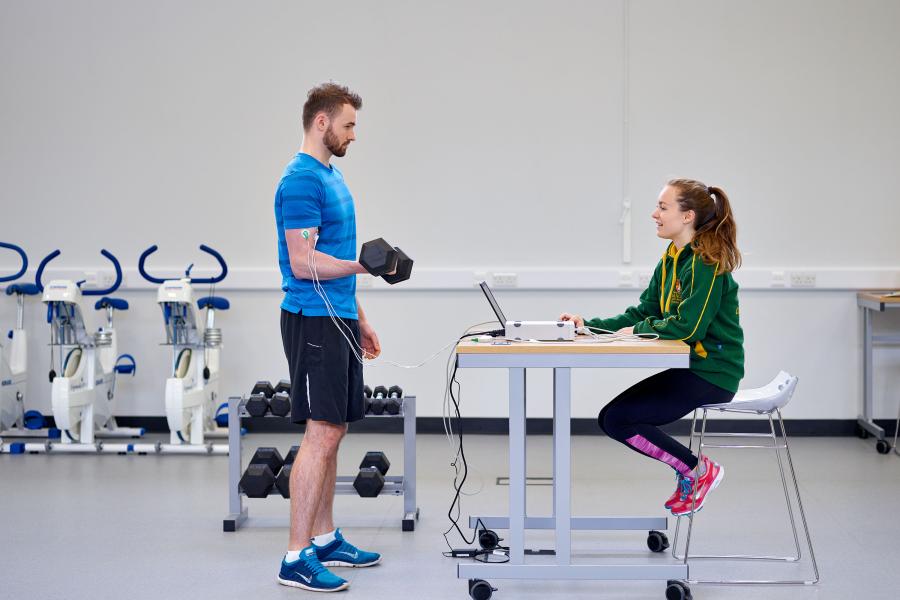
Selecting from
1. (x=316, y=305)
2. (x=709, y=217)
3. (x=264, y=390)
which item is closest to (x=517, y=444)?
(x=316, y=305)

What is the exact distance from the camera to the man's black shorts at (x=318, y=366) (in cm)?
312

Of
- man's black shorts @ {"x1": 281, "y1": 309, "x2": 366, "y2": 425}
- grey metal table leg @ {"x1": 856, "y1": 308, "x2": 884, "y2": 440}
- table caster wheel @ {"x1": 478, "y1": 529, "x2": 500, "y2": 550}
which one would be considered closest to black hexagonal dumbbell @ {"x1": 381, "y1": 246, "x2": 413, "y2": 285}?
man's black shorts @ {"x1": 281, "y1": 309, "x2": 366, "y2": 425}

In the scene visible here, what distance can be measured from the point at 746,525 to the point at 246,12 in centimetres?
398

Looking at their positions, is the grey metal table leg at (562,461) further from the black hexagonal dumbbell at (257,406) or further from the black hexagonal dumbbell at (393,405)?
the black hexagonal dumbbell at (257,406)

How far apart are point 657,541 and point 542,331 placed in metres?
1.03

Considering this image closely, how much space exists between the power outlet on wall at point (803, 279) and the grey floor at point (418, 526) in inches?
35.4

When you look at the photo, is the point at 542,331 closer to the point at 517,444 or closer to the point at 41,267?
the point at 517,444

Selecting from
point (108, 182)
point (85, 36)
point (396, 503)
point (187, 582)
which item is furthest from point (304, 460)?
A: point (85, 36)

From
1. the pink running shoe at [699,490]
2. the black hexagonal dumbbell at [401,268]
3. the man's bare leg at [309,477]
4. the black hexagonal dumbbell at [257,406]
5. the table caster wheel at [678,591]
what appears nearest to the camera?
the table caster wheel at [678,591]

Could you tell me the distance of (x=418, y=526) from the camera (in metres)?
3.89

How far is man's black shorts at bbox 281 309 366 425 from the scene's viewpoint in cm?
312

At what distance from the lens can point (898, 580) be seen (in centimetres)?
322

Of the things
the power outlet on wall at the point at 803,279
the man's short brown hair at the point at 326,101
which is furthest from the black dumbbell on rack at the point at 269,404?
the power outlet on wall at the point at 803,279

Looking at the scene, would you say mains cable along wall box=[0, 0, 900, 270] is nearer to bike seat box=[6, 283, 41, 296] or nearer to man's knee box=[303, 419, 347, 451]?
bike seat box=[6, 283, 41, 296]
